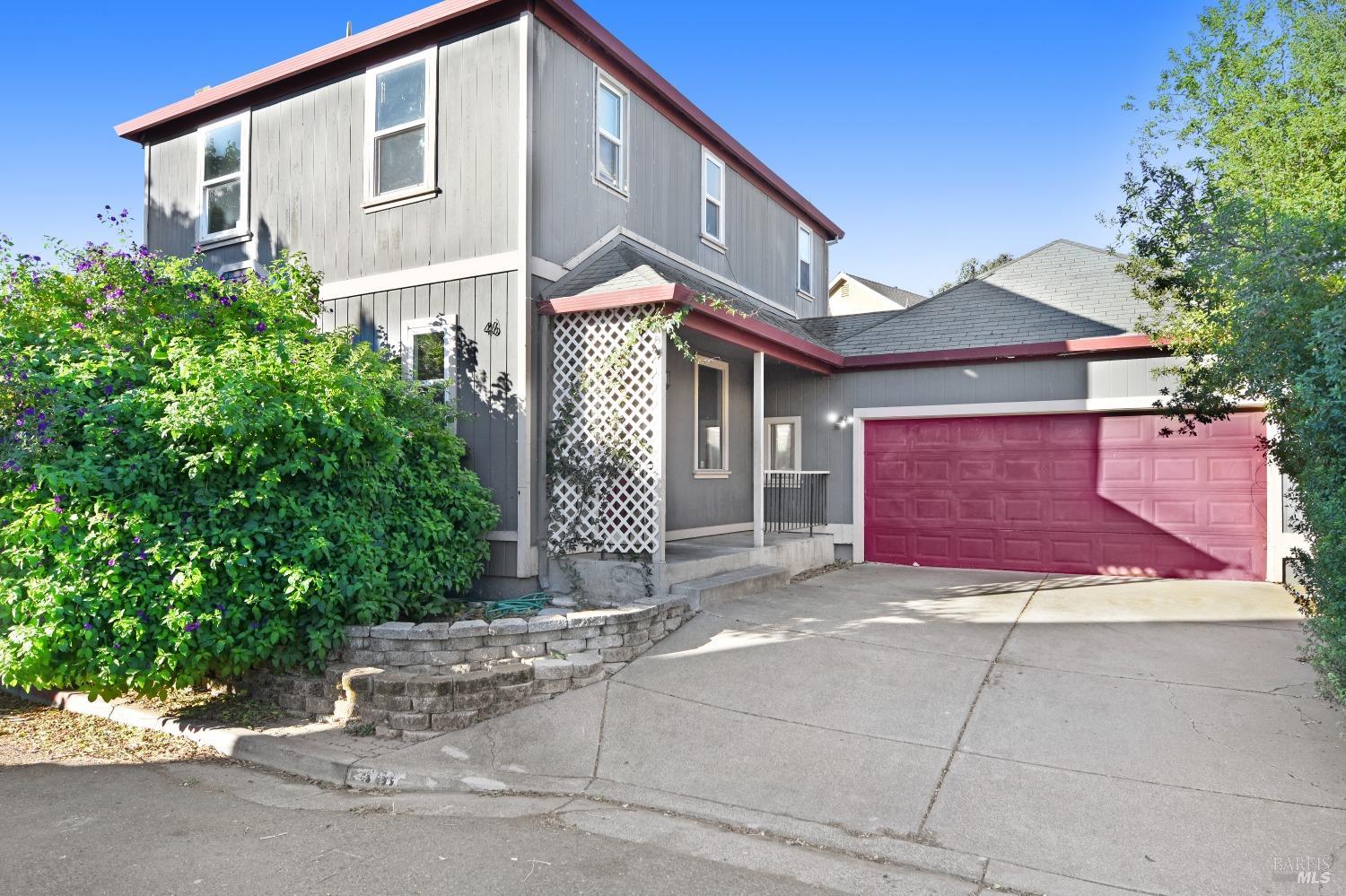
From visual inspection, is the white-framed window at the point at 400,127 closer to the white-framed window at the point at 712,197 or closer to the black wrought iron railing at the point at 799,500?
the white-framed window at the point at 712,197

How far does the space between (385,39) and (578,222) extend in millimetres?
2866

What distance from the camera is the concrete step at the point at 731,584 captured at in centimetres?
725

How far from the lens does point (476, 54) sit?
8.16m

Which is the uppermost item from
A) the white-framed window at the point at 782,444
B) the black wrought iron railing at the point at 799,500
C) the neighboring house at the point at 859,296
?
the neighboring house at the point at 859,296

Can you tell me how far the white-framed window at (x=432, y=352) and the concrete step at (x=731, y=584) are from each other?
3191 mm

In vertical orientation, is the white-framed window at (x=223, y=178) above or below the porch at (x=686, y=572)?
above

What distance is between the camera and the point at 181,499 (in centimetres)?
553

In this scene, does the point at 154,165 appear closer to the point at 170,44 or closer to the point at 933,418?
the point at 170,44

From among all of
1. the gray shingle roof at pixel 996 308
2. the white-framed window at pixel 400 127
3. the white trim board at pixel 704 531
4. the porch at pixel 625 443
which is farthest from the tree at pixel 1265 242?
the white-framed window at pixel 400 127

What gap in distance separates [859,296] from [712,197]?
75.7 ft

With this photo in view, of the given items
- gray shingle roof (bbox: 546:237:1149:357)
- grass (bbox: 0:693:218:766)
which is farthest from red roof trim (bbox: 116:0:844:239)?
grass (bbox: 0:693:218:766)

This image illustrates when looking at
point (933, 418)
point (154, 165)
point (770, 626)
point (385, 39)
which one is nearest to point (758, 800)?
point (770, 626)

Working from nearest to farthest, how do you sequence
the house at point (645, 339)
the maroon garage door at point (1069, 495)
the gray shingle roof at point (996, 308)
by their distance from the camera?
the house at point (645, 339) → the maroon garage door at point (1069, 495) → the gray shingle roof at point (996, 308)

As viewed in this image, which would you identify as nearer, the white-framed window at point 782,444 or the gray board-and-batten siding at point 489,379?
the gray board-and-batten siding at point 489,379
